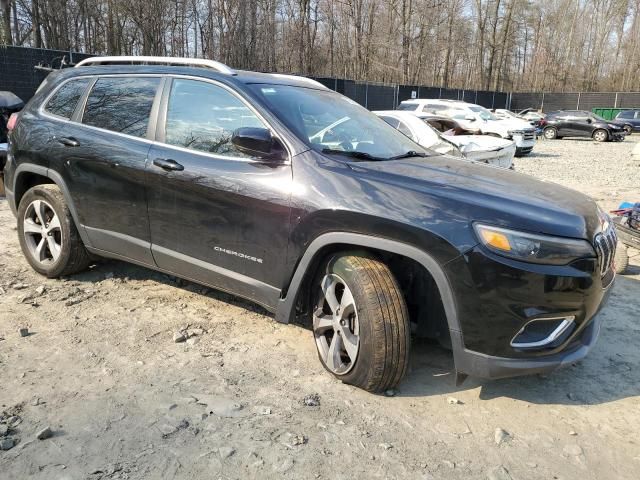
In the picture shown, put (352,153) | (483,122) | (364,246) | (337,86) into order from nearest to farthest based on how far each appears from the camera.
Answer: (364,246) < (352,153) < (483,122) < (337,86)

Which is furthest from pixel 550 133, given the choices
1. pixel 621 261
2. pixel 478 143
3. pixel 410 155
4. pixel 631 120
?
pixel 410 155

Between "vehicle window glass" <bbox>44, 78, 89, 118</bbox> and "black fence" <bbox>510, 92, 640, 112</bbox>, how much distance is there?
48814mm

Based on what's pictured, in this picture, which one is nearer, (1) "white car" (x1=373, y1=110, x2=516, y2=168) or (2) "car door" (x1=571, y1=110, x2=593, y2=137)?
(1) "white car" (x1=373, y1=110, x2=516, y2=168)

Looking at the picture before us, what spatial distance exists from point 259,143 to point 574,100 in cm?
5111

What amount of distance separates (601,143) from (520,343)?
1116 inches

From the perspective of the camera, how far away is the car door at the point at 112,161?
382cm

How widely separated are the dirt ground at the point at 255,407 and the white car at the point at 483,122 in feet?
49.8

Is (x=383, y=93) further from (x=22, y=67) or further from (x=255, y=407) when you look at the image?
(x=255, y=407)

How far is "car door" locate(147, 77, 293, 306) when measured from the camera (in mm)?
3205

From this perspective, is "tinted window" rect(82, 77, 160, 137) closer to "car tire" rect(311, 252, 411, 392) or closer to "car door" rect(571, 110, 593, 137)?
"car tire" rect(311, 252, 411, 392)

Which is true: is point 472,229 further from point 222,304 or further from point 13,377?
point 13,377

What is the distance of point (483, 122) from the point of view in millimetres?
19156

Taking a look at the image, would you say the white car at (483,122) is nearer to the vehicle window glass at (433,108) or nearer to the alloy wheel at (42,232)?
the vehicle window glass at (433,108)

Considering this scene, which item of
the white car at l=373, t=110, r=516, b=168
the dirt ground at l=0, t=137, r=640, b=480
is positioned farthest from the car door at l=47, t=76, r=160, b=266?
the white car at l=373, t=110, r=516, b=168
